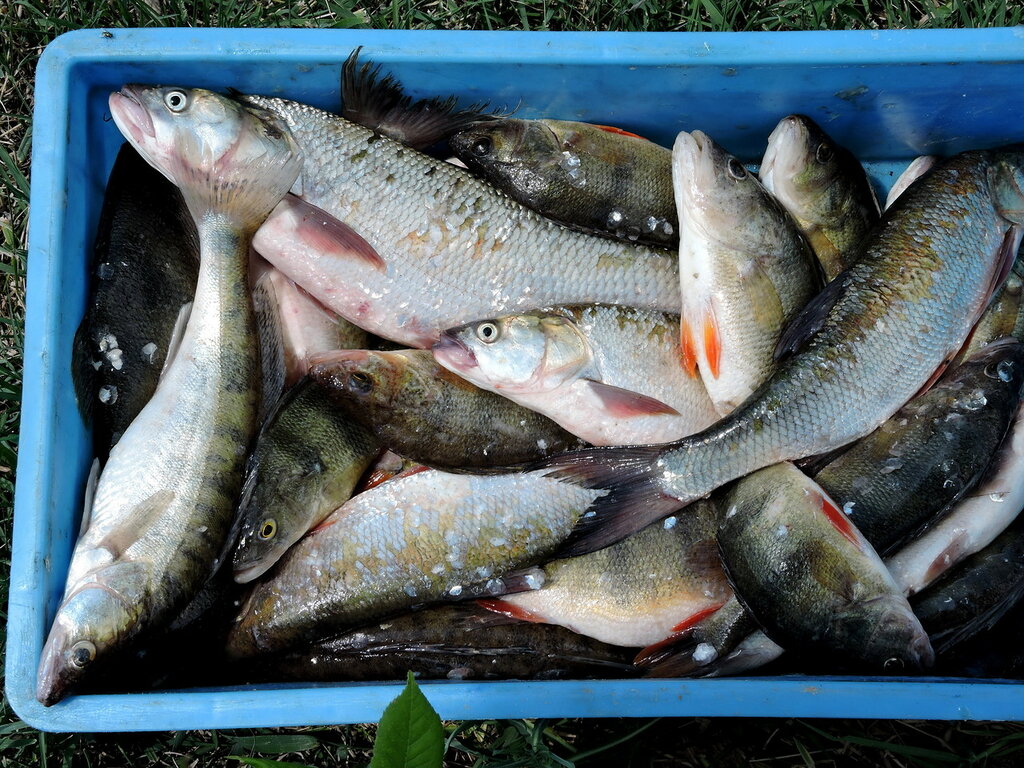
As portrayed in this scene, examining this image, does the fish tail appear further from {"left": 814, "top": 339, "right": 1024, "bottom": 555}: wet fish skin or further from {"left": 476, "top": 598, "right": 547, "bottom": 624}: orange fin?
{"left": 814, "top": 339, "right": 1024, "bottom": 555}: wet fish skin

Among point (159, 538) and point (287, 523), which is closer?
point (159, 538)

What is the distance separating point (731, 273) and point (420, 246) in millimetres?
809

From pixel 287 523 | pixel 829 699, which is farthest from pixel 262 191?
pixel 829 699

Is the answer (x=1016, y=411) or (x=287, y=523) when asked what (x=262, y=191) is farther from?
(x=1016, y=411)

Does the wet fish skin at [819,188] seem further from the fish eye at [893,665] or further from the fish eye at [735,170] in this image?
the fish eye at [893,665]

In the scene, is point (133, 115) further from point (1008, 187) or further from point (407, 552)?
point (1008, 187)

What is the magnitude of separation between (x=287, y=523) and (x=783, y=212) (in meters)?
1.52

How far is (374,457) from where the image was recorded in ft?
7.32

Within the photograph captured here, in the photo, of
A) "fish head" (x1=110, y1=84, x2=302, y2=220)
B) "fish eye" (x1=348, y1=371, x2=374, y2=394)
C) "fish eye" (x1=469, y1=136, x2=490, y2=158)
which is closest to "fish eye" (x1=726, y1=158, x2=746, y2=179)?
"fish eye" (x1=469, y1=136, x2=490, y2=158)

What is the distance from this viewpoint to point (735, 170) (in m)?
2.18

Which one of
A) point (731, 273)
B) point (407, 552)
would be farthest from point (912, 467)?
point (407, 552)

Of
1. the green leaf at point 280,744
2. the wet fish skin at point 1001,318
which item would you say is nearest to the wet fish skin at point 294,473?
the green leaf at point 280,744

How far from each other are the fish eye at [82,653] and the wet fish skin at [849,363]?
113cm

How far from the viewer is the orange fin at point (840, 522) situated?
195 cm
